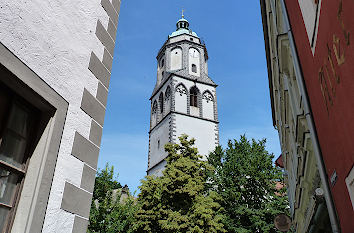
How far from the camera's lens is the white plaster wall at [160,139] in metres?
32.3

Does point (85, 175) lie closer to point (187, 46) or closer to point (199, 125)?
point (199, 125)

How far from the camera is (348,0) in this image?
279cm

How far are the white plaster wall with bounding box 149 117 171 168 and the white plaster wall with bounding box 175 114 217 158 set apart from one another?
1464 mm

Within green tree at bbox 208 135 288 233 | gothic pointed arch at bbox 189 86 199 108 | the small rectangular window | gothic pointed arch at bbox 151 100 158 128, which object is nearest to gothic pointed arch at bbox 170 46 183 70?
gothic pointed arch at bbox 189 86 199 108

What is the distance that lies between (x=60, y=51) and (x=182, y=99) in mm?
32419

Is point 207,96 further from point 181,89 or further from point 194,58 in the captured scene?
point 194,58

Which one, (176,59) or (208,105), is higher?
(176,59)

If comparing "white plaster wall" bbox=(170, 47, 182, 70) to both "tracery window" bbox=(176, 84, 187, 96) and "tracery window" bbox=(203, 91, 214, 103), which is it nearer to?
"tracery window" bbox=(176, 84, 187, 96)

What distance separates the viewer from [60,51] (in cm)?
304

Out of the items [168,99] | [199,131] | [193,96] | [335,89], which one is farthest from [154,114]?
[335,89]

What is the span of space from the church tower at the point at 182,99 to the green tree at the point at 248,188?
941cm

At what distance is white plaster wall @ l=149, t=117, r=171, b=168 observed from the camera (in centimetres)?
3228

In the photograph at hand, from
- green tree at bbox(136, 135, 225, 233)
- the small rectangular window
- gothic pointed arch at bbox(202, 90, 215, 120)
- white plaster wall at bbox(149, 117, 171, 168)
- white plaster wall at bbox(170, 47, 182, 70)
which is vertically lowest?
the small rectangular window

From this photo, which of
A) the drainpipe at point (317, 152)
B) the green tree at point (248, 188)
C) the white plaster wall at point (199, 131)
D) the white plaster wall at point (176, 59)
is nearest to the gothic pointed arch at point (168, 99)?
the white plaster wall at point (199, 131)
